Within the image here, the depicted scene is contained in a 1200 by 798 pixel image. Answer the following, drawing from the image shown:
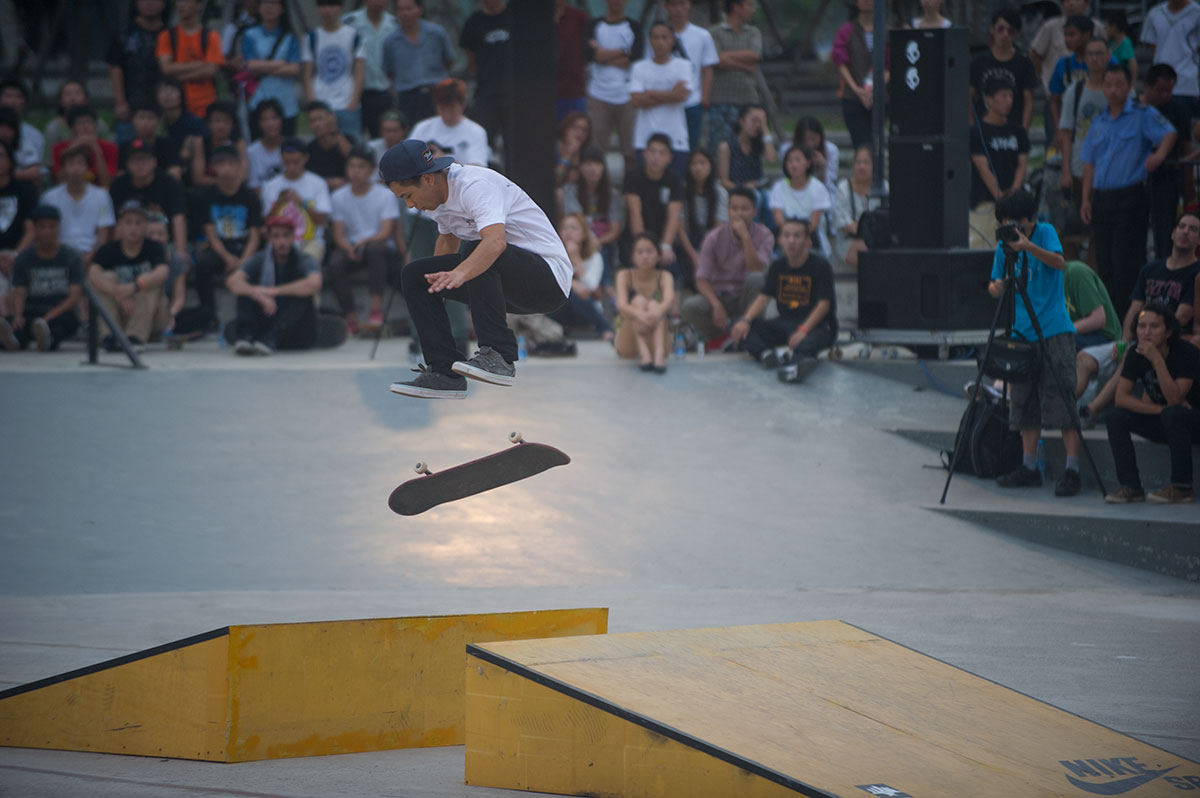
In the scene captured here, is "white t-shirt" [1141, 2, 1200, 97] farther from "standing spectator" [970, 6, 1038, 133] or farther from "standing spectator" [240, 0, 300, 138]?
"standing spectator" [240, 0, 300, 138]

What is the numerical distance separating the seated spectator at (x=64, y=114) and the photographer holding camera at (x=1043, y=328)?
8333 millimetres

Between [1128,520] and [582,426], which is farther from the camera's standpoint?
[582,426]

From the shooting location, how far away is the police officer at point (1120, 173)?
955 cm

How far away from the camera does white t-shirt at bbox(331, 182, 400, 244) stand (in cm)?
1133

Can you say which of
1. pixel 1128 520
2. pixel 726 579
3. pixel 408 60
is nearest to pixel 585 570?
pixel 726 579

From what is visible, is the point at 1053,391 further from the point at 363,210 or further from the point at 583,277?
the point at 363,210

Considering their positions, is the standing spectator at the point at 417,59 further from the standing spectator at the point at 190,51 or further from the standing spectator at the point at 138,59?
the standing spectator at the point at 138,59

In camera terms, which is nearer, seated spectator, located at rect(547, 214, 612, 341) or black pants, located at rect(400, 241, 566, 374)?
black pants, located at rect(400, 241, 566, 374)

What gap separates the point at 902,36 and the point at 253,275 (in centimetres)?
524

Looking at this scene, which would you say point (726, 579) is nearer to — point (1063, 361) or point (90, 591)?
point (1063, 361)

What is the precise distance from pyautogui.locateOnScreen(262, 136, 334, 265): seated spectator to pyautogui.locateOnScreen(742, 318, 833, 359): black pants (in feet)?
12.0

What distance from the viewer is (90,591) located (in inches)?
307

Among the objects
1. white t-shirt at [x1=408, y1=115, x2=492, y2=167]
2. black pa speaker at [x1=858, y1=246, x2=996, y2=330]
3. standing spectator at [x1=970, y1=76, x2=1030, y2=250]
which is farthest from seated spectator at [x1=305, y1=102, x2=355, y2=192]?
standing spectator at [x1=970, y1=76, x2=1030, y2=250]

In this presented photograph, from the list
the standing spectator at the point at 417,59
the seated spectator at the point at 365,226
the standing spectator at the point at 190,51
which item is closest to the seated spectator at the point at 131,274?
the seated spectator at the point at 365,226
